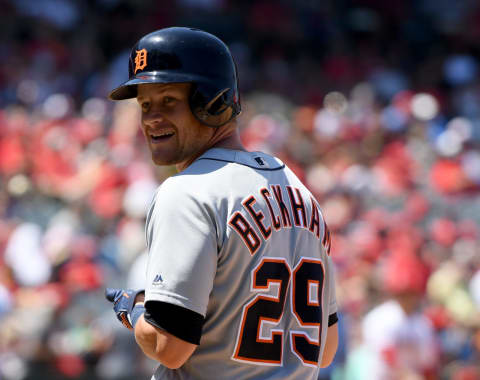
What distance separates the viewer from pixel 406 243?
6.78 metres

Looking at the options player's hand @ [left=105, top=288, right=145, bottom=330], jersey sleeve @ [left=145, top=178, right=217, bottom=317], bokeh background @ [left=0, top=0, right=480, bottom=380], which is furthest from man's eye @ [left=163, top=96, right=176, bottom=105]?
bokeh background @ [left=0, top=0, right=480, bottom=380]

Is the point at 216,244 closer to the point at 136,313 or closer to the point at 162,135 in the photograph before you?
the point at 136,313

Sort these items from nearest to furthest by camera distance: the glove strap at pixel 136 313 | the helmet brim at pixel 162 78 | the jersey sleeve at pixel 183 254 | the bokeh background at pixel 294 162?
the jersey sleeve at pixel 183 254, the glove strap at pixel 136 313, the helmet brim at pixel 162 78, the bokeh background at pixel 294 162

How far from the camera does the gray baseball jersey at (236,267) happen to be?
2137mm

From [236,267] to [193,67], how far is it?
1.96ft

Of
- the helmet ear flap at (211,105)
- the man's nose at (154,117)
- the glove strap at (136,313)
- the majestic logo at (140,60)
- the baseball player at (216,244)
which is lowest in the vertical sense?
the glove strap at (136,313)

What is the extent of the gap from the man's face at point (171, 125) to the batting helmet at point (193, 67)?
1.4 inches

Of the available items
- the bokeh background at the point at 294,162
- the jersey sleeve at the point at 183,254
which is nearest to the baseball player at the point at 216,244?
the jersey sleeve at the point at 183,254

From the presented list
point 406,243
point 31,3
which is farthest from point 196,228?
point 31,3

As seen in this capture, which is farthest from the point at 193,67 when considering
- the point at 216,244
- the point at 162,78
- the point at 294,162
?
the point at 294,162

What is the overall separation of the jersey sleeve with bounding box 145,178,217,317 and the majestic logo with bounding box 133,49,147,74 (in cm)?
44

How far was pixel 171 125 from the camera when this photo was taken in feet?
7.93

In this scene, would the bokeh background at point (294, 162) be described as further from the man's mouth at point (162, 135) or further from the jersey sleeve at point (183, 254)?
Answer: the jersey sleeve at point (183, 254)

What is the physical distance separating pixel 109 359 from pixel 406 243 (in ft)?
8.42
